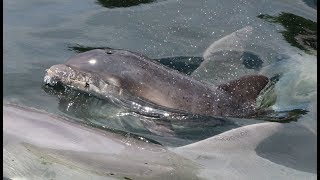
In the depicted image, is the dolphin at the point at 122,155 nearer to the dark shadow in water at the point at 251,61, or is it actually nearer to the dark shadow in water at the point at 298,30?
the dark shadow in water at the point at 251,61

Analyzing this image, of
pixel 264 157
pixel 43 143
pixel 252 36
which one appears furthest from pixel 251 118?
pixel 252 36

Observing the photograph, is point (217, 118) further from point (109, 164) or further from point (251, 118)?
point (109, 164)

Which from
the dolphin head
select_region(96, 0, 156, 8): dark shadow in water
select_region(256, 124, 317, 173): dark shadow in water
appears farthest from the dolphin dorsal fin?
select_region(96, 0, 156, 8): dark shadow in water

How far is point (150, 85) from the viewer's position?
4.88 metres

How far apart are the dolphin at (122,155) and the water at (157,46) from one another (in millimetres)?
156

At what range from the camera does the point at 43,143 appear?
367cm

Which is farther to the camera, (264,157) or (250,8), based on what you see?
(250,8)

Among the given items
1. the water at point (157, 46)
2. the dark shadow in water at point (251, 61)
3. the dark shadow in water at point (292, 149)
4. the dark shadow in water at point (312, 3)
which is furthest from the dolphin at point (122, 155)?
the dark shadow in water at point (312, 3)

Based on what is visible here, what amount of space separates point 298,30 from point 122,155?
3.93 meters

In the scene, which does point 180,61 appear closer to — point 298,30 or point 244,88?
point 244,88

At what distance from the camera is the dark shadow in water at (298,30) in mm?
6565

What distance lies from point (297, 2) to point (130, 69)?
3.73 m

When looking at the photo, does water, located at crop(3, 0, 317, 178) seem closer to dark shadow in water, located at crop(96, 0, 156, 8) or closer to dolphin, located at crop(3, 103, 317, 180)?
dark shadow in water, located at crop(96, 0, 156, 8)

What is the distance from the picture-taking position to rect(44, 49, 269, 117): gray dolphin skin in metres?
4.85
